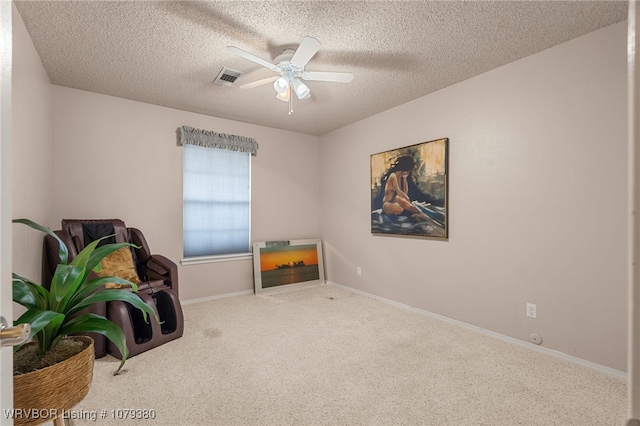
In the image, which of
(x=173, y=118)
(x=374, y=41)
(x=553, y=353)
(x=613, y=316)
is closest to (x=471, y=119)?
(x=374, y=41)

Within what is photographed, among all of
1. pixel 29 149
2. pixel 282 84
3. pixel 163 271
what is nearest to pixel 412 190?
pixel 282 84

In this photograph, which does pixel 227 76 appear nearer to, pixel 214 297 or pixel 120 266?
pixel 120 266

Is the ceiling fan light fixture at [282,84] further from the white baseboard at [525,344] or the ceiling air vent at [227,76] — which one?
the white baseboard at [525,344]

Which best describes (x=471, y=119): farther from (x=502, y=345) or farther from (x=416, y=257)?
(x=502, y=345)

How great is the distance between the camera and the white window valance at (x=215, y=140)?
392cm

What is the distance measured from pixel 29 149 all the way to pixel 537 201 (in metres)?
4.02

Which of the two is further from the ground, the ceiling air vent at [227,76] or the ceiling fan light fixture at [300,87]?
the ceiling air vent at [227,76]

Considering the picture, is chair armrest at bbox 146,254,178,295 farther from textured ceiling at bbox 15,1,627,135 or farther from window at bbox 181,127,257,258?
textured ceiling at bbox 15,1,627,135

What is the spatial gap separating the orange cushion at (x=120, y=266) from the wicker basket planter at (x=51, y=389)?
2.20m

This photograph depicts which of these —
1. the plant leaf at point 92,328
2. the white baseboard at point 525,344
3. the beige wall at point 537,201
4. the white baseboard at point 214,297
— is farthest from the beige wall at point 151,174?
the plant leaf at point 92,328

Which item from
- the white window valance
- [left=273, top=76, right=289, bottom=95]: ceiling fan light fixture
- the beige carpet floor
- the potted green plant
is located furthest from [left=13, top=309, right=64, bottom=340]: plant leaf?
the white window valance

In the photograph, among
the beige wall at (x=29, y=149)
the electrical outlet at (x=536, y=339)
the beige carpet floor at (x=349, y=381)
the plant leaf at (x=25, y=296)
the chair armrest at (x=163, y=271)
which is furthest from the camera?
the chair armrest at (x=163, y=271)

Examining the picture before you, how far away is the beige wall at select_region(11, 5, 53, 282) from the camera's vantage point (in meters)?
2.02

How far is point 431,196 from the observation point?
3.38m
